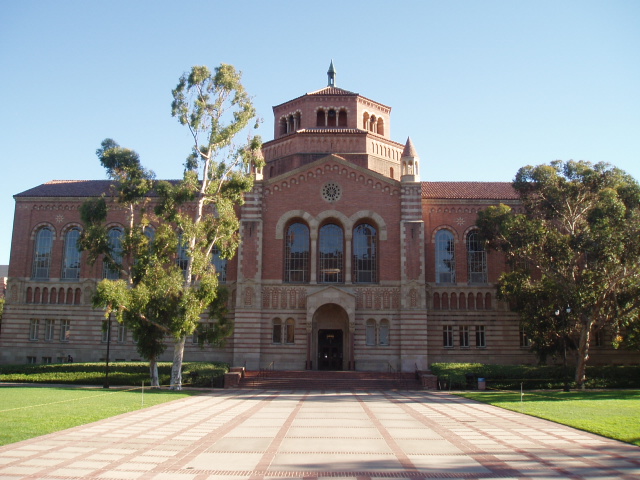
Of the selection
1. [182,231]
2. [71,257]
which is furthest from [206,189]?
[71,257]

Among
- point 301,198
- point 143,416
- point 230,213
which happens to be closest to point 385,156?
point 301,198

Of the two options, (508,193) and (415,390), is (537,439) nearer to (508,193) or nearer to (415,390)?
(415,390)

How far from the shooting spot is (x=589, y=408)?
23.4 m

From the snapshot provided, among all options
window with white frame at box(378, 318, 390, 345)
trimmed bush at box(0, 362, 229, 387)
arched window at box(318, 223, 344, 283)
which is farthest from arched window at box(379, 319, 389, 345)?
trimmed bush at box(0, 362, 229, 387)

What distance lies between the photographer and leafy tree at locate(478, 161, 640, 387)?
105ft

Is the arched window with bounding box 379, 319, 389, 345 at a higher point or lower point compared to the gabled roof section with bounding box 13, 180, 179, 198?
lower

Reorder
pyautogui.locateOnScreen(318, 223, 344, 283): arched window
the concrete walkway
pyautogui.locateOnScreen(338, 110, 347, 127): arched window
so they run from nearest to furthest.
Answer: the concrete walkway → pyautogui.locateOnScreen(318, 223, 344, 283): arched window → pyautogui.locateOnScreen(338, 110, 347, 127): arched window

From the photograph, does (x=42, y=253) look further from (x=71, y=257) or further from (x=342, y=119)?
(x=342, y=119)

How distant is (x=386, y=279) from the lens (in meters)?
43.4

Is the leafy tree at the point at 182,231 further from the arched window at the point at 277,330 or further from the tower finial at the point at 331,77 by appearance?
the tower finial at the point at 331,77

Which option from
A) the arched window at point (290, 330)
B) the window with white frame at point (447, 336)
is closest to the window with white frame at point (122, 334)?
the arched window at point (290, 330)

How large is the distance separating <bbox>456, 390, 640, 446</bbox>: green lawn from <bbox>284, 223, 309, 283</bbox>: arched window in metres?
16.1

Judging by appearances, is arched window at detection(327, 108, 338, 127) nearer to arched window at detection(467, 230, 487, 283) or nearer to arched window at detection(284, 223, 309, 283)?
arched window at detection(284, 223, 309, 283)

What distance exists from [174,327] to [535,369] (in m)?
23.3
